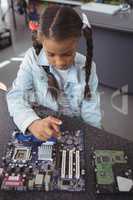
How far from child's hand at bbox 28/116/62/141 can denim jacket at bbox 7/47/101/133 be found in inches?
5.3

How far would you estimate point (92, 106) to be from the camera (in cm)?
105

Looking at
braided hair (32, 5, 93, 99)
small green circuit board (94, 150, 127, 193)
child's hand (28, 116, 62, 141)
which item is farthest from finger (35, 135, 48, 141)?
braided hair (32, 5, 93, 99)

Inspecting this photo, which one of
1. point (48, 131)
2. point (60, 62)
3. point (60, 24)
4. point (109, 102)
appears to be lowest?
point (109, 102)

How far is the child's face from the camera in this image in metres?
0.83

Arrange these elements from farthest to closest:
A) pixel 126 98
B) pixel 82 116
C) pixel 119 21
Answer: pixel 126 98 < pixel 119 21 < pixel 82 116

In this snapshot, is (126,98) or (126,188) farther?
(126,98)

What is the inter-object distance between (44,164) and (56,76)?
354mm

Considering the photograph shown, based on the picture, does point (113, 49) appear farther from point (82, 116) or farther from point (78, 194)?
point (78, 194)

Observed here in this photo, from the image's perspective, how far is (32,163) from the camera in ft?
2.44

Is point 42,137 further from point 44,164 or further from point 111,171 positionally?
point 111,171

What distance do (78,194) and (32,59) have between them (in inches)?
19.1

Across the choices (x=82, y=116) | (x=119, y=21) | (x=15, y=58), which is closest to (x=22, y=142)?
(x=82, y=116)

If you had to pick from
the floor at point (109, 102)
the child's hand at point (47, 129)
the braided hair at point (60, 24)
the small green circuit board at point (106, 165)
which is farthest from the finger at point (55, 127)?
the floor at point (109, 102)

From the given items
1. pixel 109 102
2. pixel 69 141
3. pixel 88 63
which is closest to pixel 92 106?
pixel 88 63
